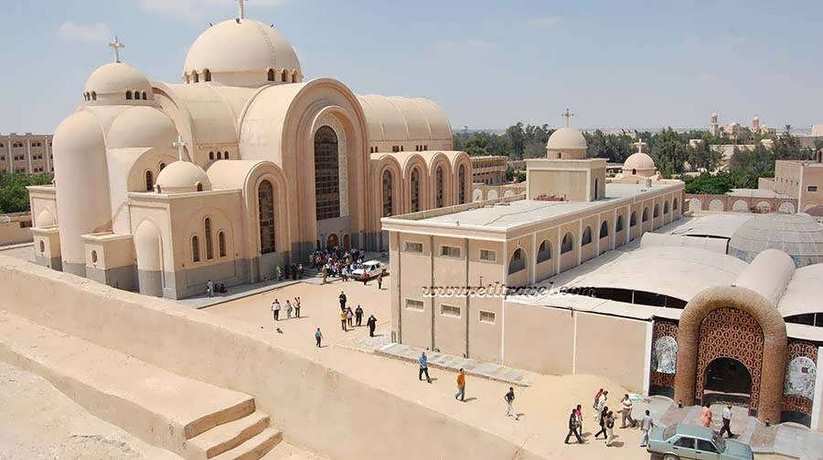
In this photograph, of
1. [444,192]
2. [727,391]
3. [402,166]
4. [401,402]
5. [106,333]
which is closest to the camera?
[401,402]

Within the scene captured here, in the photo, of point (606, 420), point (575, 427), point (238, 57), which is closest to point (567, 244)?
point (606, 420)

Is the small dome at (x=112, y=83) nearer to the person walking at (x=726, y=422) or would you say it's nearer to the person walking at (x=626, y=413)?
the person walking at (x=626, y=413)

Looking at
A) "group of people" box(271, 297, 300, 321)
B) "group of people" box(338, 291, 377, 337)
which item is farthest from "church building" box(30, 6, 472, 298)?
"group of people" box(338, 291, 377, 337)

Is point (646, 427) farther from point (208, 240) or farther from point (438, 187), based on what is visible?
point (438, 187)

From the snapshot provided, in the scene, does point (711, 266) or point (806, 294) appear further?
point (711, 266)

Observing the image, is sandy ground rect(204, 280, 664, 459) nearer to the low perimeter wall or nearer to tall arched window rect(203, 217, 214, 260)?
the low perimeter wall

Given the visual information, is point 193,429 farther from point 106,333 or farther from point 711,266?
point 711,266

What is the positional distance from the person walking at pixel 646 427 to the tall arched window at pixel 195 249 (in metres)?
19.1

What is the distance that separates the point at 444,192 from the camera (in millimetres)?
41781

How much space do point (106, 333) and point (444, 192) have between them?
32.8 metres

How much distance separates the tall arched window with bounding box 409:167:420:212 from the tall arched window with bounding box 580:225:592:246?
51.7ft

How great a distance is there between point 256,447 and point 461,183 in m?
36.4

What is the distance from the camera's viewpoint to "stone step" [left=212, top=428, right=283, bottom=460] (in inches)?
294

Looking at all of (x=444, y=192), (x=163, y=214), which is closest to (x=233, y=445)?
(x=163, y=214)
